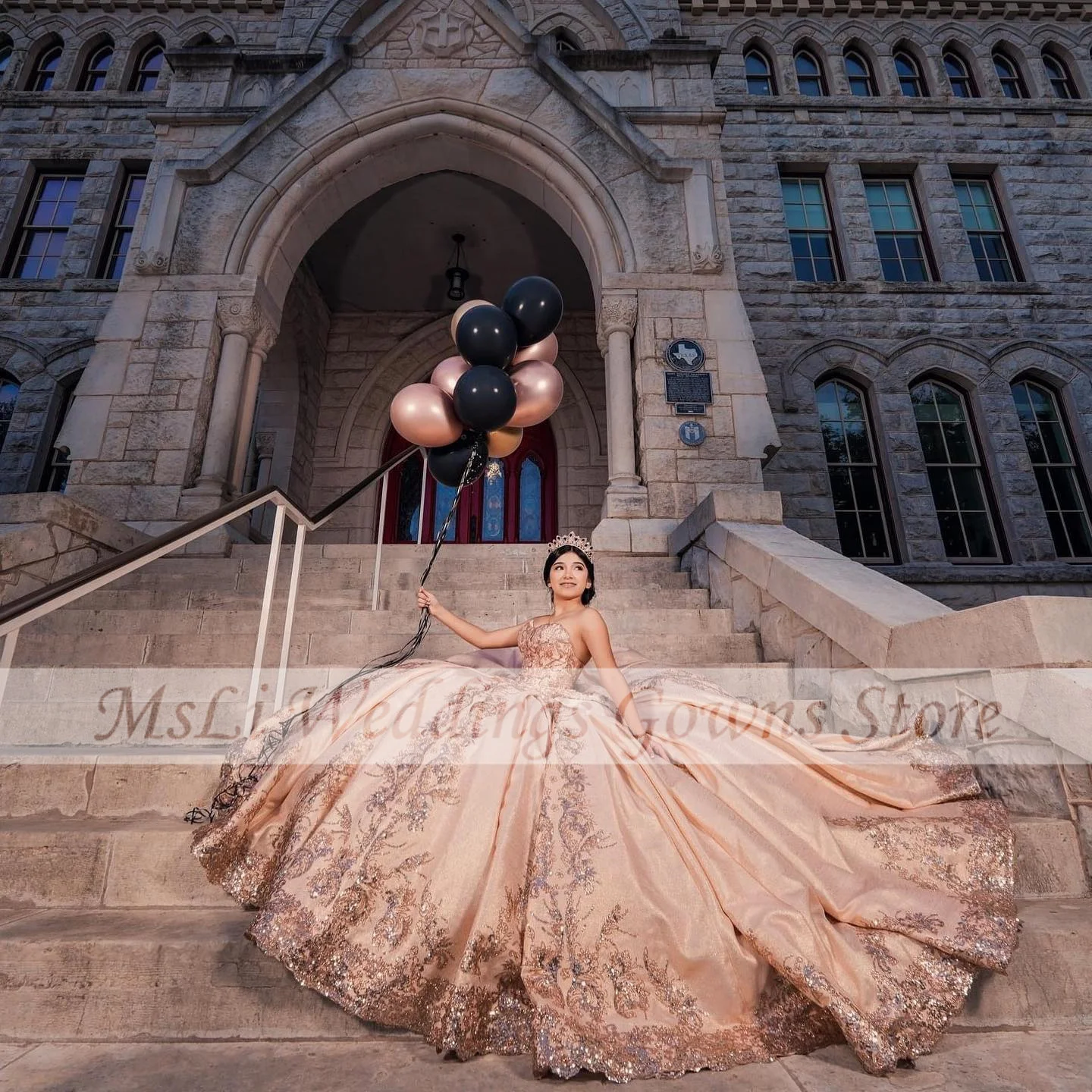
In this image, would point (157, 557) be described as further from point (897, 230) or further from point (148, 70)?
point (148, 70)

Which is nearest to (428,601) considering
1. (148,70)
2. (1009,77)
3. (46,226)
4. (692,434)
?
(692,434)

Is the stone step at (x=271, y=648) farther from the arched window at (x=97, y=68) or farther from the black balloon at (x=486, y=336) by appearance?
the arched window at (x=97, y=68)

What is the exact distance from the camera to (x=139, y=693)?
10.2 ft

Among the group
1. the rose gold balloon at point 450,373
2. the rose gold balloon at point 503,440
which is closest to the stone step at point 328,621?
the rose gold balloon at point 503,440

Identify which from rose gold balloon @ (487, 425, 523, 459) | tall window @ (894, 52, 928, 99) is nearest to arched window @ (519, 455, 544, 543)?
rose gold balloon @ (487, 425, 523, 459)

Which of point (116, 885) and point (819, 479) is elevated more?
point (819, 479)

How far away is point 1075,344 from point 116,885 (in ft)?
39.7

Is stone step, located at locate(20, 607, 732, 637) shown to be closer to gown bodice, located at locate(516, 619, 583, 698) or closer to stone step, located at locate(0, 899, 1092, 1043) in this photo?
gown bodice, located at locate(516, 619, 583, 698)

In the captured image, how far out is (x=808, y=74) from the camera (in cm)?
1036

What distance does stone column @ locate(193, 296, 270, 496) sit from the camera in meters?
Answer: 5.85

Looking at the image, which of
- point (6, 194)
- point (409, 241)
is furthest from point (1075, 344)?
point (6, 194)

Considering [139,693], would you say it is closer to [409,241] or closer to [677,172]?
[677,172]

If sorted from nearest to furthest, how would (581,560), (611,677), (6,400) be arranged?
(611,677)
(581,560)
(6,400)

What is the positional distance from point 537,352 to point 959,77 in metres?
11.5
